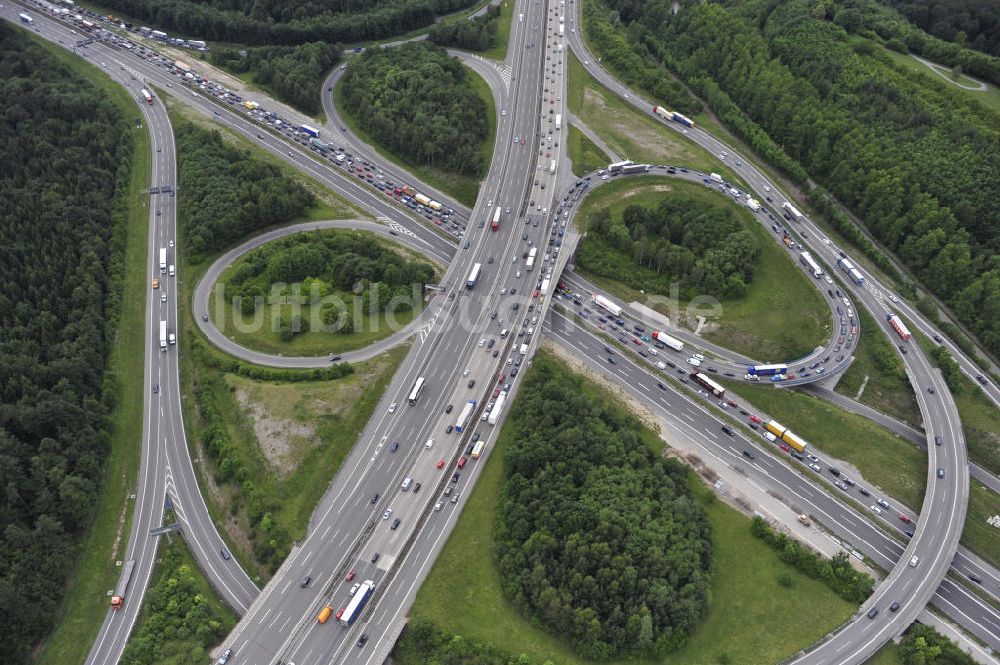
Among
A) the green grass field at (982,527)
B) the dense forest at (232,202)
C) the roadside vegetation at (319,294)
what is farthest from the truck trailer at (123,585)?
the green grass field at (982,527)

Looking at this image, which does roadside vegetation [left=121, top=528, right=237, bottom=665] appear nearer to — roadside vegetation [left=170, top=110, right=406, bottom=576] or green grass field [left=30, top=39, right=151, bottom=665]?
roadside vegetation [left=170, top=110, right=406, bottom=576]

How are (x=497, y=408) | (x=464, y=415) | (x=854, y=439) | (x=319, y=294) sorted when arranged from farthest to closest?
1. (x=319, y=294)
2. (x=854, y=439)
3. (x=497, y=408)
4. (x=464, y=415)

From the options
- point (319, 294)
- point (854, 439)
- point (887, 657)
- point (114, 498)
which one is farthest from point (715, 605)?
point (114, 498)

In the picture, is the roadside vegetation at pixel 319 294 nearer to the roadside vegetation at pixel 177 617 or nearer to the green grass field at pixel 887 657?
the roadside vegetation at pixel 177 617

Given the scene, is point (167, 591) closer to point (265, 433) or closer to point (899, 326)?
point (265, 433)

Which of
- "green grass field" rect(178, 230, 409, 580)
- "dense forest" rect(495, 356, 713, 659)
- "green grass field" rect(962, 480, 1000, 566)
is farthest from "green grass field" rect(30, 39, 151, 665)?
"green grass field" rect(962, 480, 1000, 566)

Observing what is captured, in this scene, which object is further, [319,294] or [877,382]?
[319,294]

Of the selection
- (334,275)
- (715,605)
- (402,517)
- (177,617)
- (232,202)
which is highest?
(232,202)
